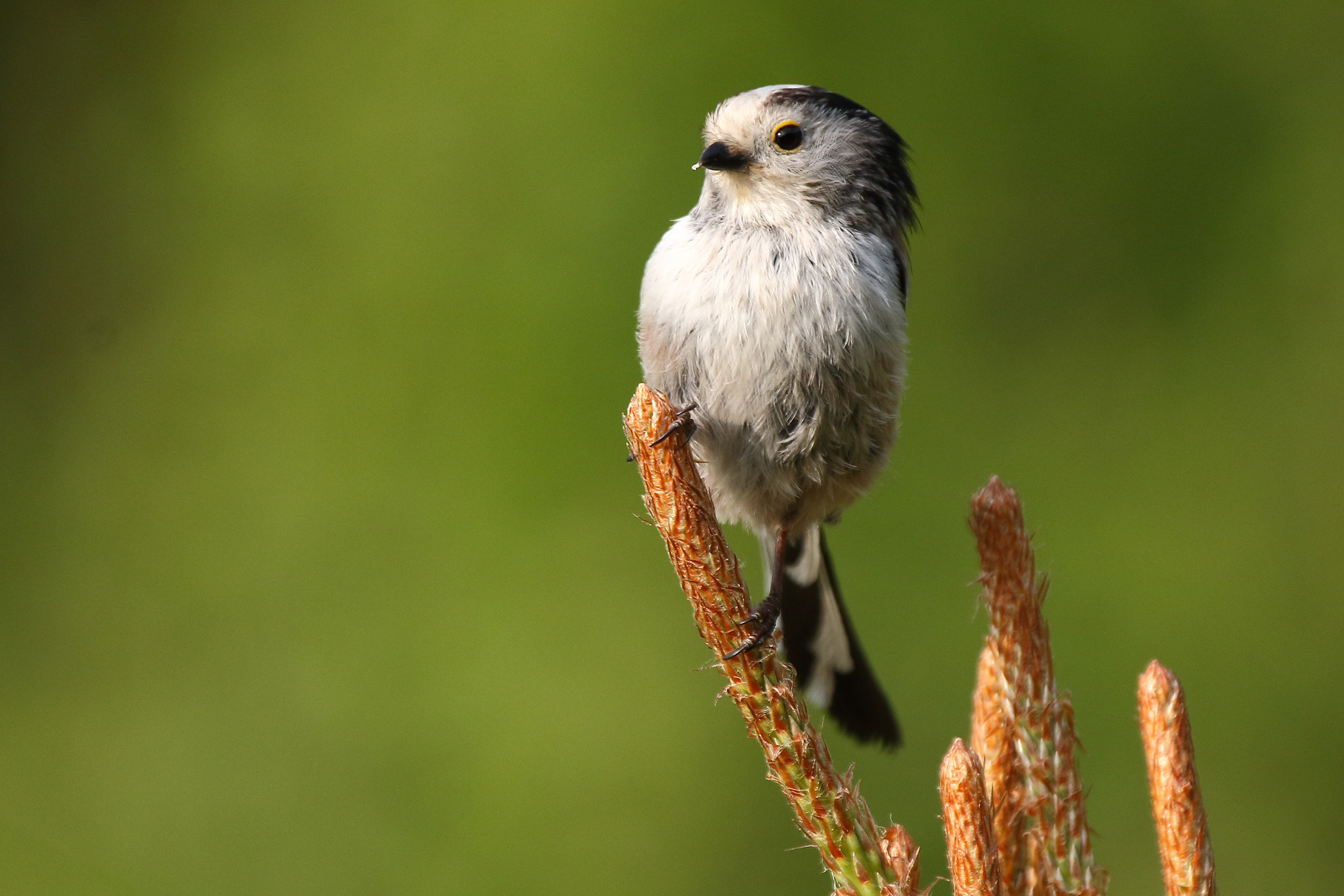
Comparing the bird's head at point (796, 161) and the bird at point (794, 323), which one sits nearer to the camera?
the bird at point (794, 323)

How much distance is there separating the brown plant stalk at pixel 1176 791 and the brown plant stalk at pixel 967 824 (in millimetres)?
247

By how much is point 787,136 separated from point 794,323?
Result: 395 millimetres

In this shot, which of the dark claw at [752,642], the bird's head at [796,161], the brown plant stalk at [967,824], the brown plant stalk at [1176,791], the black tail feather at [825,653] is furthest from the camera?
the black tail feather at [825,653]

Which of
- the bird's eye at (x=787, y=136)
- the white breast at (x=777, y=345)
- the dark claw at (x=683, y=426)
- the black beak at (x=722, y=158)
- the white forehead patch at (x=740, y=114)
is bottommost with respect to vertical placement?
the dark claw at (x=683, y=426)

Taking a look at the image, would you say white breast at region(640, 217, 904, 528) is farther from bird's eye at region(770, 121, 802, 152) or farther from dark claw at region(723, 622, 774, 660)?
dark claw at region(723, 622, 774, 660)

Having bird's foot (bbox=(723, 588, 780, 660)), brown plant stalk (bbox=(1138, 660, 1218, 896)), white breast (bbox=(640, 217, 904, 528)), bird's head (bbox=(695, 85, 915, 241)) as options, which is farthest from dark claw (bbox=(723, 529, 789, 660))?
bird's head (bbox=(695, 85, 915, 241))

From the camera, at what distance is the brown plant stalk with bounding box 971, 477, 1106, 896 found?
1417mm

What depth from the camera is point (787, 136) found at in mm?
1904

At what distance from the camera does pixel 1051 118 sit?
10.6 ft

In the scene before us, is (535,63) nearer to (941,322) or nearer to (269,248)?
(269,248)

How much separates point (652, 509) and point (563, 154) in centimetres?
204

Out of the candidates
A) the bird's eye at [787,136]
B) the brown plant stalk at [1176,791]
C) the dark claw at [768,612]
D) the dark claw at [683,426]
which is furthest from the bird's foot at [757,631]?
the bird's eye at [787,136]

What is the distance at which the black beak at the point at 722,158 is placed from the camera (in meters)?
1.80

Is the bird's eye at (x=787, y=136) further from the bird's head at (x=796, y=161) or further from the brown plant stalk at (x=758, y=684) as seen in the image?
the brown plant stalk at (x=758, y=684)
